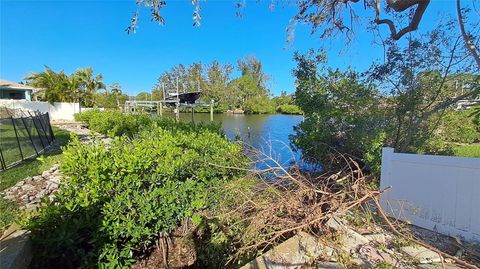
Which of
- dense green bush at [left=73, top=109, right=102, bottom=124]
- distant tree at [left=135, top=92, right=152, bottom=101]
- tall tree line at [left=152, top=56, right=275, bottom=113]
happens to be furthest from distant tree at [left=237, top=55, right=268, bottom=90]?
dense green bush at [left=73, top=109, right=102, bottom=124]

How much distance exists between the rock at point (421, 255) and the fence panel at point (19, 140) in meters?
8.17

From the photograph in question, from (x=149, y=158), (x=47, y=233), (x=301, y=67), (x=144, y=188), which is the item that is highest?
(x=301, y=67)

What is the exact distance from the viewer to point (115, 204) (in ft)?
9.31

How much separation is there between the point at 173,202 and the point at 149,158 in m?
0.57

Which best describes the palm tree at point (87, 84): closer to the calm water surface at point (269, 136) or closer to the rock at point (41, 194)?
the calm water surface at point (269, 136)

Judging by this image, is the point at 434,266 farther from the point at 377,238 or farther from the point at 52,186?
the point at 52,186

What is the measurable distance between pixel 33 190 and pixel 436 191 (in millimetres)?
6605

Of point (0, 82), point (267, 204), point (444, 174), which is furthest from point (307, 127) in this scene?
point (0, 82)

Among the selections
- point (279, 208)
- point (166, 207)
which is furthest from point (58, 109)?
point (279, 208)

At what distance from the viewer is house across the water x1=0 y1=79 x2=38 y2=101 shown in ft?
96.1

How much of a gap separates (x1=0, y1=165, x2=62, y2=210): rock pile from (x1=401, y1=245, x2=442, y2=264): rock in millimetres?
4783

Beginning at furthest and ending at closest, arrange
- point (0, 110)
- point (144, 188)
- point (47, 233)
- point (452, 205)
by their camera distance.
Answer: point (0, 110)
point (452, 205)
point (144, 188)
point (47, 233)

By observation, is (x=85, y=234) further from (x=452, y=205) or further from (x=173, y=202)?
(x=452, y=205)

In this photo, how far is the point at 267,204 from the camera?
324cm
